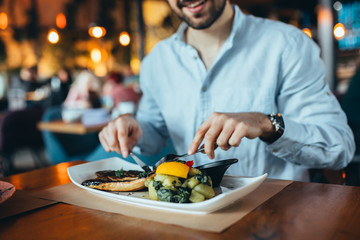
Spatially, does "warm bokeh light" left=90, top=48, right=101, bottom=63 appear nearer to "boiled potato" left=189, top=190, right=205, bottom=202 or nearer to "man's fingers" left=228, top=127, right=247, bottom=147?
"man's fingers" left=228, top=127, right=247, bottom=147

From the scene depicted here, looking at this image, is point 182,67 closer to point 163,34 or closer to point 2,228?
point 2,228

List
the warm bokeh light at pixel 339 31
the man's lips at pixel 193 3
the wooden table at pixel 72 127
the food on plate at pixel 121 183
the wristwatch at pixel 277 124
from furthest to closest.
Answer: the warm bokeh light at pixel 339 31 → the wooden table at pixel 72 127 → the man's lips at pixel 193 3 → the wristwatch at pixel 277 124 → the food on plate at pixel 121 183

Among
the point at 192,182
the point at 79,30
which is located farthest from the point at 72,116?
the point at 79,30

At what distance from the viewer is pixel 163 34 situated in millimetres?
10156

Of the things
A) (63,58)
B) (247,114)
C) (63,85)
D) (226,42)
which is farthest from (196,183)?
(63,58)

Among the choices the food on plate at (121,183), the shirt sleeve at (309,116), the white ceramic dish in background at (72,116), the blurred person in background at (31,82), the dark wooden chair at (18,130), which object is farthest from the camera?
the blurred person in background at (31,82)

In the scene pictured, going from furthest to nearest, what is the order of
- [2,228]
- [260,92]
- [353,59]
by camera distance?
[353,59], [260,92], [2,228]

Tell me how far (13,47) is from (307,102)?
11.8 metres

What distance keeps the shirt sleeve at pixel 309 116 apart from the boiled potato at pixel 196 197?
1.49 feet

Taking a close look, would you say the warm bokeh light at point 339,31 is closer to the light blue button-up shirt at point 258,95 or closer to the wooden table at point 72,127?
the wooden table at point 72,127

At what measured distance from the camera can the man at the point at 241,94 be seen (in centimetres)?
113

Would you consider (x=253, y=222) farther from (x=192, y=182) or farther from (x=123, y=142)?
(x=123, y=142)

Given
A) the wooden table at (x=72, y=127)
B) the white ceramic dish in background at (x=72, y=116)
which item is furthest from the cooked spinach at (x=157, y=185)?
the white ceramic dish in background at (x=72, y=116)

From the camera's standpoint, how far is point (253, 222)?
0.63 m
